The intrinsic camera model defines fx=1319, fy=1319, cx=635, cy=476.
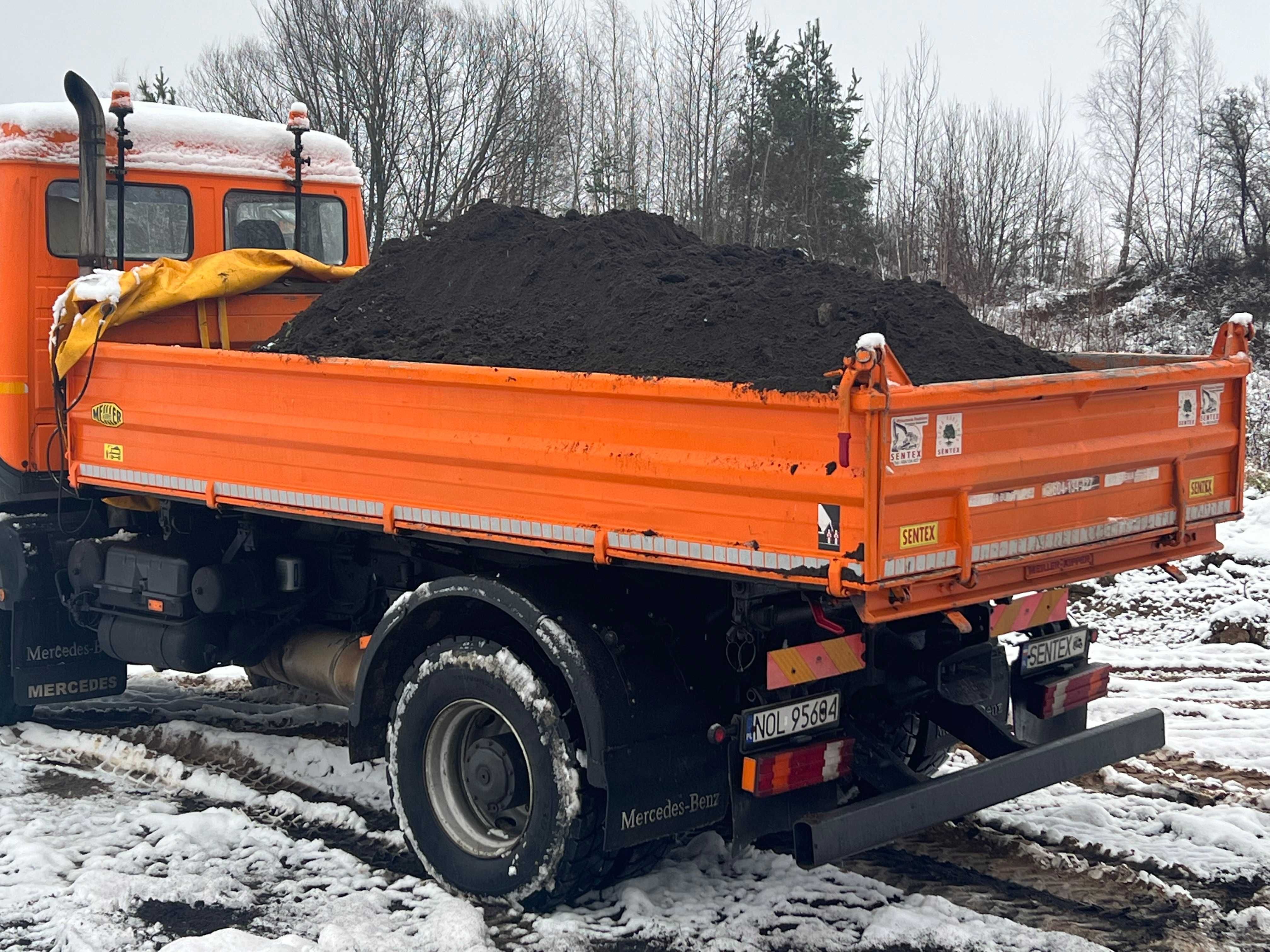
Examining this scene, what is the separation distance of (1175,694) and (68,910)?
5.55 metres

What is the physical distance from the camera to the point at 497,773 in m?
4.74

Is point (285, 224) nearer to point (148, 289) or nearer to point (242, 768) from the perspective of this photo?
point (148, 289)

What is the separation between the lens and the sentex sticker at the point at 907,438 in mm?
3664

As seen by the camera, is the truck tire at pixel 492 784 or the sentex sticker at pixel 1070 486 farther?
the truck tire at pixel 492 784

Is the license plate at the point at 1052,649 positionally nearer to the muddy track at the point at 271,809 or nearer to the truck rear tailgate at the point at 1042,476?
the truck rear tailgate at the point at 1042,476

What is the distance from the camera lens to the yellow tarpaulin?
242 inches

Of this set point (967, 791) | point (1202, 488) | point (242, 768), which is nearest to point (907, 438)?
point (967, 791)

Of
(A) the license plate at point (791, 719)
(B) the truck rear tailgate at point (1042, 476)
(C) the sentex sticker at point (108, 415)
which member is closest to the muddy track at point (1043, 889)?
Answer: (A) the license plate at point (791, 719)

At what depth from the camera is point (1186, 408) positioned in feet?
16.0

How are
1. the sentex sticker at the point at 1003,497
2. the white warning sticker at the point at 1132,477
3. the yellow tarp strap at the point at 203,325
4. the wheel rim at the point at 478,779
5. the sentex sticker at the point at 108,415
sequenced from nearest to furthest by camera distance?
the sentex sticker at the point at 1003,497, the white warning sticker at the point at 1132,477, the wheel rim at the point at 478,779, the sentex sticker at the point at 108,415, the yellow tarp strap at the point at 203,325

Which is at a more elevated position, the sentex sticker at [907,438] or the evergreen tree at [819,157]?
the evergreen tree at [819,157]

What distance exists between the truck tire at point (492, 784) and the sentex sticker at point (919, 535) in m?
1.39

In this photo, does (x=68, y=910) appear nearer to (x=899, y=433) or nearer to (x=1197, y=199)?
(x=899, y=433)

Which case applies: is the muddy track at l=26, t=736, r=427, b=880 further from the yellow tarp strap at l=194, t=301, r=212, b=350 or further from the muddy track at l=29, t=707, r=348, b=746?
the yellow tarp strap at l=194, t=301, r=212, b=350
